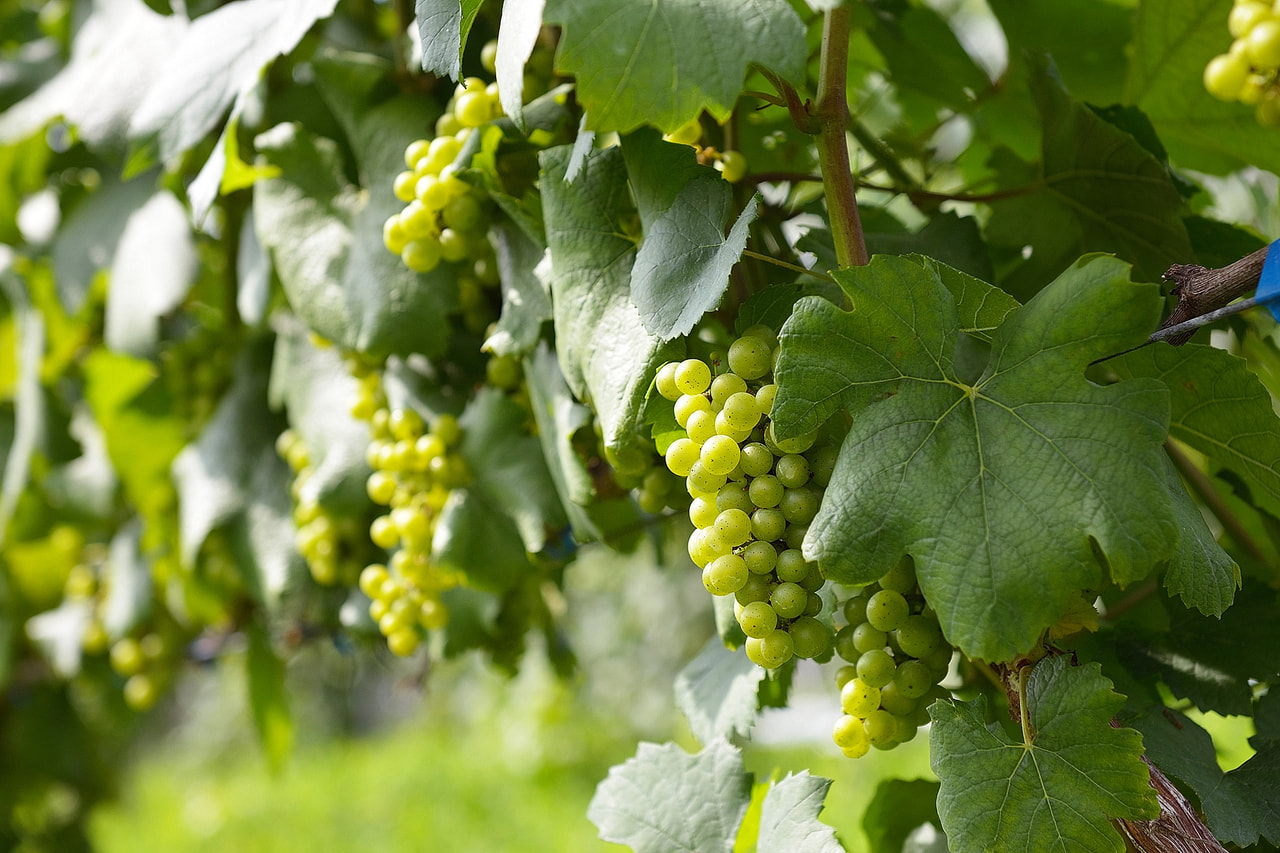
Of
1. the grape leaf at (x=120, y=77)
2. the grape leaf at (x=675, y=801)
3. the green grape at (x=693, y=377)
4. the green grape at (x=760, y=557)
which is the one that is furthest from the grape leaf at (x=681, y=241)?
the grape leaf at (x=120, y=77)

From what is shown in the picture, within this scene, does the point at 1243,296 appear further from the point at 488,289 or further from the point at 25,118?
the point at 25,118

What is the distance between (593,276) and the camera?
0.64m

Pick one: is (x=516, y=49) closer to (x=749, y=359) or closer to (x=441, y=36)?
(x=441, y=36)

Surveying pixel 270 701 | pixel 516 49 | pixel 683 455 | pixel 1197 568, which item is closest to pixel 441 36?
pixel 516 49

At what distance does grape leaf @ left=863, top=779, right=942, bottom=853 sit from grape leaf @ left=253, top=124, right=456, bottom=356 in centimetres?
50

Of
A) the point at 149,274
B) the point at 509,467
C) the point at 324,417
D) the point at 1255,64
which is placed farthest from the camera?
the point at 149,274

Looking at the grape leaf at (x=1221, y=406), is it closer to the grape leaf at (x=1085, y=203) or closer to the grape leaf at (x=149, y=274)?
the grape leaf at (x=1085, y=203)

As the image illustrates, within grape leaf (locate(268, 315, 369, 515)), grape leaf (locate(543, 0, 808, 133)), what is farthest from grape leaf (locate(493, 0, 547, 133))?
grape leaf (locate(268, 315, 369, 515))

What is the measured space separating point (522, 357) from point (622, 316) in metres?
0.20

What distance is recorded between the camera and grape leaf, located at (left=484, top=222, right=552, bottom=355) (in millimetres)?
726

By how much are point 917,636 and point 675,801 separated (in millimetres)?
251

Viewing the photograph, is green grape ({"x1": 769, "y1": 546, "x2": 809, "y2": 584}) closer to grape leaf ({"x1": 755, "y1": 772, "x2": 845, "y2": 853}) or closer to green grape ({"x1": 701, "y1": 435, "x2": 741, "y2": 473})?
green grape ({"x1": 701, "y1": 435, "x2": 741, "y2": 473})

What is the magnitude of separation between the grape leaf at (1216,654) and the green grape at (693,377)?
37cm

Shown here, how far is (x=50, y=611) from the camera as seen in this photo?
5.85 ft
